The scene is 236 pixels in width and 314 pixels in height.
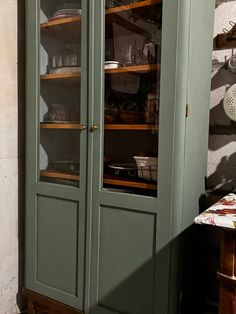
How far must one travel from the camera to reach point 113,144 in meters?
1.52

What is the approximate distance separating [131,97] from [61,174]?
53 centimetres

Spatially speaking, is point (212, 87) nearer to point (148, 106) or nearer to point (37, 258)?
point (148, 106)

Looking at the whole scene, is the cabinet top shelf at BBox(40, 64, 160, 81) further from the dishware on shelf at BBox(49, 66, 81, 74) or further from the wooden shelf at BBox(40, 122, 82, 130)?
the wooden shelf at BBox(40, 122, 82, 130)

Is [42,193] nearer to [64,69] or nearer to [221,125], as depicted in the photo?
[64,69]

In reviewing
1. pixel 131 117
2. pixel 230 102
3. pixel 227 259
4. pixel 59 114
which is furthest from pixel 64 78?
pixel 227 259

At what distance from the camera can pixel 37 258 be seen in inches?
67.2

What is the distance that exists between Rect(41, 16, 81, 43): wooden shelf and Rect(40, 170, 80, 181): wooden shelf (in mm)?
657

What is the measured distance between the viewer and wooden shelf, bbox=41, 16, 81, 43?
1544mm

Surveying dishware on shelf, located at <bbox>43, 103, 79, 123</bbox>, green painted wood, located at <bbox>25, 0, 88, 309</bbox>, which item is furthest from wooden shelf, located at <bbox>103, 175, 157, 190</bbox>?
dishware on shelf, located at <bbox>43, 103, 79, 123</bbox>

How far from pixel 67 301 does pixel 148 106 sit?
1030 millimetres

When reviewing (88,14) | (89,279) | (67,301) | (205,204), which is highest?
(88,14)

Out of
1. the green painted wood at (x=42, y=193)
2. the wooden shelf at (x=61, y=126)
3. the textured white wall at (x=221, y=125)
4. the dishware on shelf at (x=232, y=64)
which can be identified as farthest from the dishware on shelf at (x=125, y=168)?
the dishware on shelf at (x=232, y=64)

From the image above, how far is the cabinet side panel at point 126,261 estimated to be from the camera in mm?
1342

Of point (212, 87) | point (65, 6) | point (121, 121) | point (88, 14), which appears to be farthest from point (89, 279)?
point (65, 6)
